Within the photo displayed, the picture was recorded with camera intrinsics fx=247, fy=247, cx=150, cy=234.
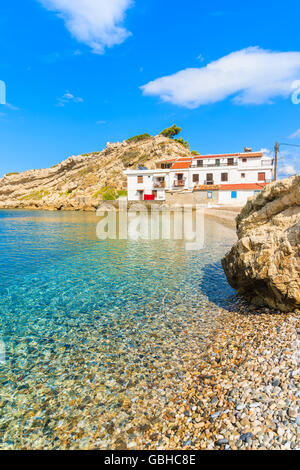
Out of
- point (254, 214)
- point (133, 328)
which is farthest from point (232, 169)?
point (133, 328)

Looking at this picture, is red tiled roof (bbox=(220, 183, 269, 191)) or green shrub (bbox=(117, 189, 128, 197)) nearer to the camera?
red tiled roof (bbox=(220, 183, 269, 191))

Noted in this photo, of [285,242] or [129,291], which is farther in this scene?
[129,291]

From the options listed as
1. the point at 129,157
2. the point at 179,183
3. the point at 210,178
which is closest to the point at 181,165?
the point at 179,183

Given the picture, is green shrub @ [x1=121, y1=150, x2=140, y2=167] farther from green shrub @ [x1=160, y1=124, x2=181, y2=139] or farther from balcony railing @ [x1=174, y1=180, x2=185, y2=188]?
balcony railing @ [x1=174, y1=180, x2=185, y2=188]

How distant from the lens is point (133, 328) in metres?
7.51

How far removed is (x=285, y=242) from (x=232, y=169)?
56.1 m

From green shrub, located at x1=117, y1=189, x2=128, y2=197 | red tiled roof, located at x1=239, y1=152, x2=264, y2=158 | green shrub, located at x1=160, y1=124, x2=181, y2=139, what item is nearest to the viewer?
red tiled roof, located at x1=239, y1=152, x2=264, y2=158

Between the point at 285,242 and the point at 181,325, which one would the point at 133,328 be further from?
the point at 285,242

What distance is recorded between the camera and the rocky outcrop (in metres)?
6.79

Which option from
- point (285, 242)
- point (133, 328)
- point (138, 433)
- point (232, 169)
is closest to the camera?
point (138, 433)

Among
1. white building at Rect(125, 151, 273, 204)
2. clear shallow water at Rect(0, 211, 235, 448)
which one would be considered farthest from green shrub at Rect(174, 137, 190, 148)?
clear shallow water at Rect(0, 211, 235, 448)

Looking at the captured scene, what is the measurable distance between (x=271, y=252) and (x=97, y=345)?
5587 millimetres

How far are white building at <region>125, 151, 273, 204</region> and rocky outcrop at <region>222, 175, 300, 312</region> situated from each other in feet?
156

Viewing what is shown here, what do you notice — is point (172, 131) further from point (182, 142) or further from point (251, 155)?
point (251, 155)
